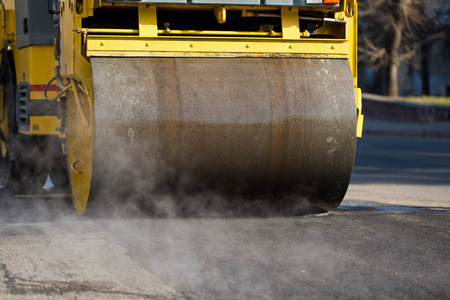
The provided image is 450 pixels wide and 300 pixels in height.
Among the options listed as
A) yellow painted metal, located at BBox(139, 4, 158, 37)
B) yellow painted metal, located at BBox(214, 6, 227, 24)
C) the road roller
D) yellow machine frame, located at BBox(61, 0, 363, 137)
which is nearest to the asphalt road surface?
the road roller

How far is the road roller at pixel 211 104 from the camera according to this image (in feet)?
19.6

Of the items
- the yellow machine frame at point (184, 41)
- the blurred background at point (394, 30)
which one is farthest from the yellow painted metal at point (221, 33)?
the blurred background at point (394, 30)

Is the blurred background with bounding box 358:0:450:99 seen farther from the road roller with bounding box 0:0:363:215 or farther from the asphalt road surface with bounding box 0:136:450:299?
the road roller with bounding box 0:0:363:215

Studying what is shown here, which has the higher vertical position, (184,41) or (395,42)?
(184,41)

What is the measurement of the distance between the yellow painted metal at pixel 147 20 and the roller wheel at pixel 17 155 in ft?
9.08

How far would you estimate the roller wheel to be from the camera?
344 inches

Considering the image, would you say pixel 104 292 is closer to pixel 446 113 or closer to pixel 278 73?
pixel 278 73

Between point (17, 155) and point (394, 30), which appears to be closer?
point (17, 155)

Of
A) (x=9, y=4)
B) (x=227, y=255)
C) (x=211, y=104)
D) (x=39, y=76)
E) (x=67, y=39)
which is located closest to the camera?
(x=227, y=255)

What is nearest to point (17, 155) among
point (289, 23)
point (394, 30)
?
point (289, 23)

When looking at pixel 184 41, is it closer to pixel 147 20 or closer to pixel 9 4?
pixel 147 20

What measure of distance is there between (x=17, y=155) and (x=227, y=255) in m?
4.28

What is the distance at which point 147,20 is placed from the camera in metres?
6.22

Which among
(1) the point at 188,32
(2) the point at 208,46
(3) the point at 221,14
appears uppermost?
(3) the point at 221,14
